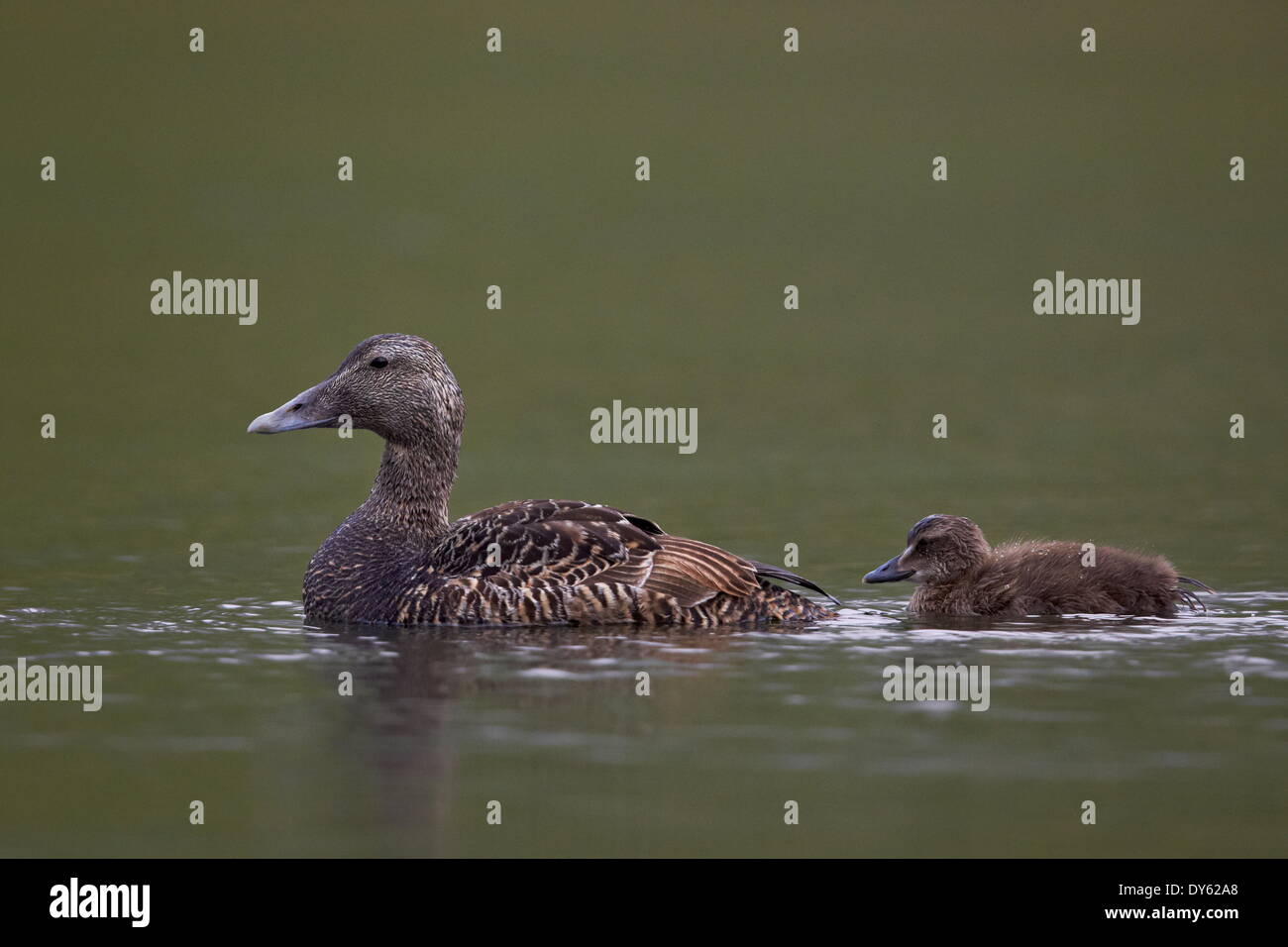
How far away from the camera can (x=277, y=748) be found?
23.8ft

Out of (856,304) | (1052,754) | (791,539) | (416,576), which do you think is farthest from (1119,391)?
(1052,754)

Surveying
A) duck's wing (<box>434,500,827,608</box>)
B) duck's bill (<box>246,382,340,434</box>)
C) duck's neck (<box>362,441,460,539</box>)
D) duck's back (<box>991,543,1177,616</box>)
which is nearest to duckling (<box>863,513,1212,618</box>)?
duck's back (<box>991,543,1177,616</box>)

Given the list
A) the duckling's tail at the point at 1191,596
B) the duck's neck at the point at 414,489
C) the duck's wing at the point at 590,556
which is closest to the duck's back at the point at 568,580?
the duck's wing at the point at 590,556

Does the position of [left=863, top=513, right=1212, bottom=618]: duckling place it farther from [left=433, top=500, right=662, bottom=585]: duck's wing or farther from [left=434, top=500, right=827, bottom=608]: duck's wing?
[left=433, top=500, right=662, bottom=585]: duck's wing

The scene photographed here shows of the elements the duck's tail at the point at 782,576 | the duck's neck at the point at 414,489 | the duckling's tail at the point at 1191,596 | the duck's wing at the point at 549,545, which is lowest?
the duckling's tail at the point at 1191,596

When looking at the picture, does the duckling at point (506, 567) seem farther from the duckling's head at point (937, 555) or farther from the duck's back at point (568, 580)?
the duckling's head at point (937, 555)

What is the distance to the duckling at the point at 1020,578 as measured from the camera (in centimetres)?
984

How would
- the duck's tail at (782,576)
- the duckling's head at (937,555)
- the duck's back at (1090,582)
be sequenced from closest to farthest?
the duck's tail at (782,576), the duck's back at (1090,582), the duckling's head at (937,555)

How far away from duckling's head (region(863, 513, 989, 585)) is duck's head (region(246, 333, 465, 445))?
7.84 ft

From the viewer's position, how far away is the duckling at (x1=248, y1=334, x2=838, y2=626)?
9.53m

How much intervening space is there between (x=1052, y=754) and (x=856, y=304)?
728 inches

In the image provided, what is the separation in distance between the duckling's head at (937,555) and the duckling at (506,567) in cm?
71

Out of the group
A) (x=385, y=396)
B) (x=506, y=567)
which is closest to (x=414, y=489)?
(x=385, y=396)

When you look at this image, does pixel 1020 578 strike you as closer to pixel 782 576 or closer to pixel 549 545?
pixel 782 576
